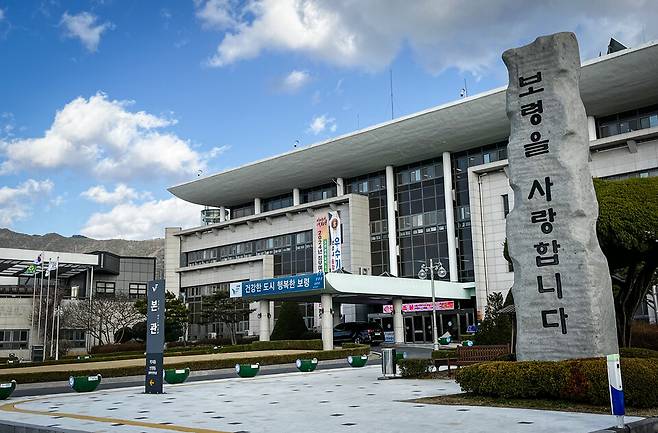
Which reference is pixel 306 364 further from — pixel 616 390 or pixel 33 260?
pixel 33 260

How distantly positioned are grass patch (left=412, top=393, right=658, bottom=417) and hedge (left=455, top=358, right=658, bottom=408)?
0.13 meters

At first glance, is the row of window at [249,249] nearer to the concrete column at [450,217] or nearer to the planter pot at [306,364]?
the concrete column at [450,217]

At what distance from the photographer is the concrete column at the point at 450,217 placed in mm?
51094

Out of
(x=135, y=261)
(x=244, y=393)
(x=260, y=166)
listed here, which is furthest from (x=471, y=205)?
(x=135, y=261)

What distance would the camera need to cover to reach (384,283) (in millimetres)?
43062

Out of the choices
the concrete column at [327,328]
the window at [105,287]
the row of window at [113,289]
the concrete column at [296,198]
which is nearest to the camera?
the concrete column at [327,328]

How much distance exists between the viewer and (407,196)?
2218 inches

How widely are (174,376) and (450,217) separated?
110ft

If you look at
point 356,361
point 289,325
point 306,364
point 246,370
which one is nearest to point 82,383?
point 246,370

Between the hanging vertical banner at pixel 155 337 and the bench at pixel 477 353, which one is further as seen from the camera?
the bench at pixel 477 353

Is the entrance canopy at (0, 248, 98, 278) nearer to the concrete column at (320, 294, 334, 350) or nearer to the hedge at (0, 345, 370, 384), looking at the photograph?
the concrete column at (320, 294, 334, 350)

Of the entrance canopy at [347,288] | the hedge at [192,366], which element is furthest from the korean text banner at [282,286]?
the hedge at [192,366]

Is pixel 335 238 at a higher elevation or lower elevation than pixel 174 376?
higher

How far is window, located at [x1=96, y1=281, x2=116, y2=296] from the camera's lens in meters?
76.1
